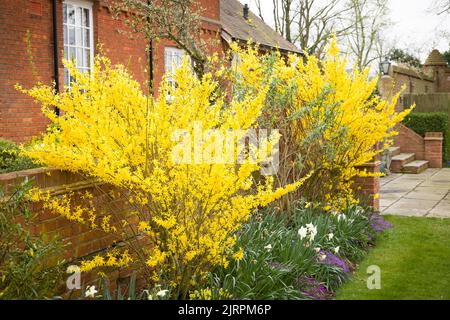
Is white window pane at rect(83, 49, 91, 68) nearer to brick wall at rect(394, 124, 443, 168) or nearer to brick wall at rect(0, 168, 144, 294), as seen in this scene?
brick wall at rect(0, 168, 144, 294)

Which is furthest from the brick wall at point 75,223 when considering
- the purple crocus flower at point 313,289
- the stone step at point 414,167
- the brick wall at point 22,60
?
the stone step at point 414,167

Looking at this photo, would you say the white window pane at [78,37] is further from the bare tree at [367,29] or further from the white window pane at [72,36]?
the bare tree at [367,29]

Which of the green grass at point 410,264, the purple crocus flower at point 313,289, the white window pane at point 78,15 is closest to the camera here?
the purple crocus flower at point 313,289

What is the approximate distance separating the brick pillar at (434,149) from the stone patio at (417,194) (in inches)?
51.0

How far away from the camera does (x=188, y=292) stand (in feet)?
14.7

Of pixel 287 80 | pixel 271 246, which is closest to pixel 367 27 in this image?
pixel 287 80

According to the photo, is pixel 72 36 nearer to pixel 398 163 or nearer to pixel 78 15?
pixel 78 15

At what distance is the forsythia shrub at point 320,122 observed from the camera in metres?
6.87

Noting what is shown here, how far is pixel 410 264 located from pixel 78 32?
27.8ft

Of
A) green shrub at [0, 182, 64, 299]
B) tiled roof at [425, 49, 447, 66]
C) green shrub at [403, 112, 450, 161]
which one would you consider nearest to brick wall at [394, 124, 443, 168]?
green shrub at [403, 112, 450, 161]

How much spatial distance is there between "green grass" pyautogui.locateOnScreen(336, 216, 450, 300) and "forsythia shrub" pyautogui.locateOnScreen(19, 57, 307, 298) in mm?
1599

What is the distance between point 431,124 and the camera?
16.9 m
